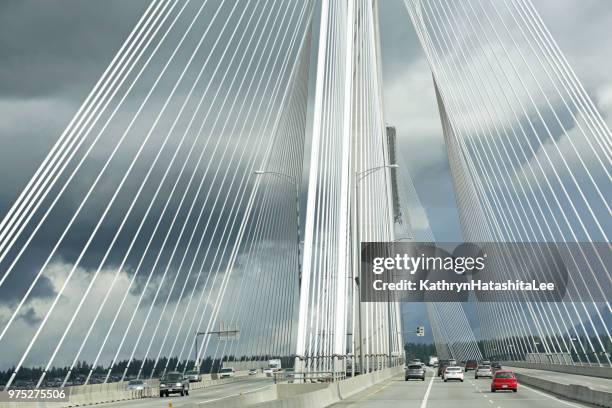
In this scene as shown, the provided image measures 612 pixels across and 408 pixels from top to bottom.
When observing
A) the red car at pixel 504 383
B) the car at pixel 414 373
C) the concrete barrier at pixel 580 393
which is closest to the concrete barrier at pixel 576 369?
the car at pixel 414 373

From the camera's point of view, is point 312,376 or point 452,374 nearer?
point 312,376

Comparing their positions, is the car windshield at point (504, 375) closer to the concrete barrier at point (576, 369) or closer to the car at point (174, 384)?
the concrete barrier at point (576, 369)

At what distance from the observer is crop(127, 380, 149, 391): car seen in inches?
2089

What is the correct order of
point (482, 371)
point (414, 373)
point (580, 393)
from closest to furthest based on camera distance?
1. point (580, 393)
2. point (414, 373)
3. point (482, 371)

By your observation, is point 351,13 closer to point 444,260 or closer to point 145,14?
point 145,14

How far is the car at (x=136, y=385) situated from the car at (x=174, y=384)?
5.20 feet

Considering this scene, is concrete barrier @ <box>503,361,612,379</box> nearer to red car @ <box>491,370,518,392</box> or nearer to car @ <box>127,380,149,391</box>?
red car @ <box>491,370,518,392</box>

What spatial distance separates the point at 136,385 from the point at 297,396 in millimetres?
31011

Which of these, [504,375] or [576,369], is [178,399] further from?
[576,369]

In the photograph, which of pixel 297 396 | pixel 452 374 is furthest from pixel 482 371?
pixel 297 396

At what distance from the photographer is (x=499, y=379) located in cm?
4359

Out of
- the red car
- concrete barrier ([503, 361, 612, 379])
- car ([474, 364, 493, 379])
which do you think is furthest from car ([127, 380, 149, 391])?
concrete barrier ([503, 361, 612, 379])

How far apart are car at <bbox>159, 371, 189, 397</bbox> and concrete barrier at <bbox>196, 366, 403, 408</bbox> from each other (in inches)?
470

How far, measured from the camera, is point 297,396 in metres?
25.2
